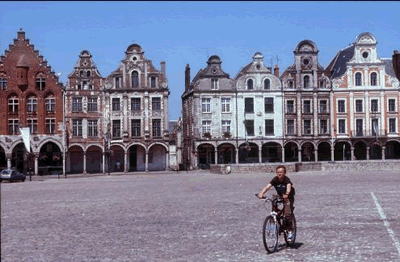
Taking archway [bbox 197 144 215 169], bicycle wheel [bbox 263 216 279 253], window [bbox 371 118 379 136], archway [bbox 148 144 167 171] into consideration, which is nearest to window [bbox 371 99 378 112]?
window [bbox 371 118 379 136]

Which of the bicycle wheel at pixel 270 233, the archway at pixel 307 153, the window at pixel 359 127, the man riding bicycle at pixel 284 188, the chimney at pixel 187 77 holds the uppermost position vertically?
the chimney at pixel 187 77

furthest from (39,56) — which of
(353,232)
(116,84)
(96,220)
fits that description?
(353,232)

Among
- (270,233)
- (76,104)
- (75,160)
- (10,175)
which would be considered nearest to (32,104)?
(76,104)

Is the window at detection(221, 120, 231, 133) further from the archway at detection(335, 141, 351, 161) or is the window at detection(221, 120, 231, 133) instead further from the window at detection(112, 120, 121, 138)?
the archway at detection(335, 141, 351, 161)

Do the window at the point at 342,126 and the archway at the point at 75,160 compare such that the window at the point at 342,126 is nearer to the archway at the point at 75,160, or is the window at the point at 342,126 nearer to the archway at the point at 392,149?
the archway at the point at 392,149

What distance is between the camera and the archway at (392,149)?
66.3 metres

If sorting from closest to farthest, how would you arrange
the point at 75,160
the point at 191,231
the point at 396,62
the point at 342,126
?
the point at 191,231, the point at 75,160, the point at 342,126, the point at 396,62

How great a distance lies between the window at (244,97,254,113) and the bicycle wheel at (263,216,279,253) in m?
55.1

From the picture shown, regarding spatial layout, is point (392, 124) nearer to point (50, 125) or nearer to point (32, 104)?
point (50, 125)

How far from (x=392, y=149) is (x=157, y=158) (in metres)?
22.5

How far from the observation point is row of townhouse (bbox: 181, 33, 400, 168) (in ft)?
213

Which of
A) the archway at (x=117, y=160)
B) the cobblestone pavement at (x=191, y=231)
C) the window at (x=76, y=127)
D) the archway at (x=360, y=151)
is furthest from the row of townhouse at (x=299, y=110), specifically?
the cobblestone pavement at (x=191, y=231)

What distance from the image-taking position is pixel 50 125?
61.0 metres

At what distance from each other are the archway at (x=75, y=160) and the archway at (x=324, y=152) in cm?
2252
